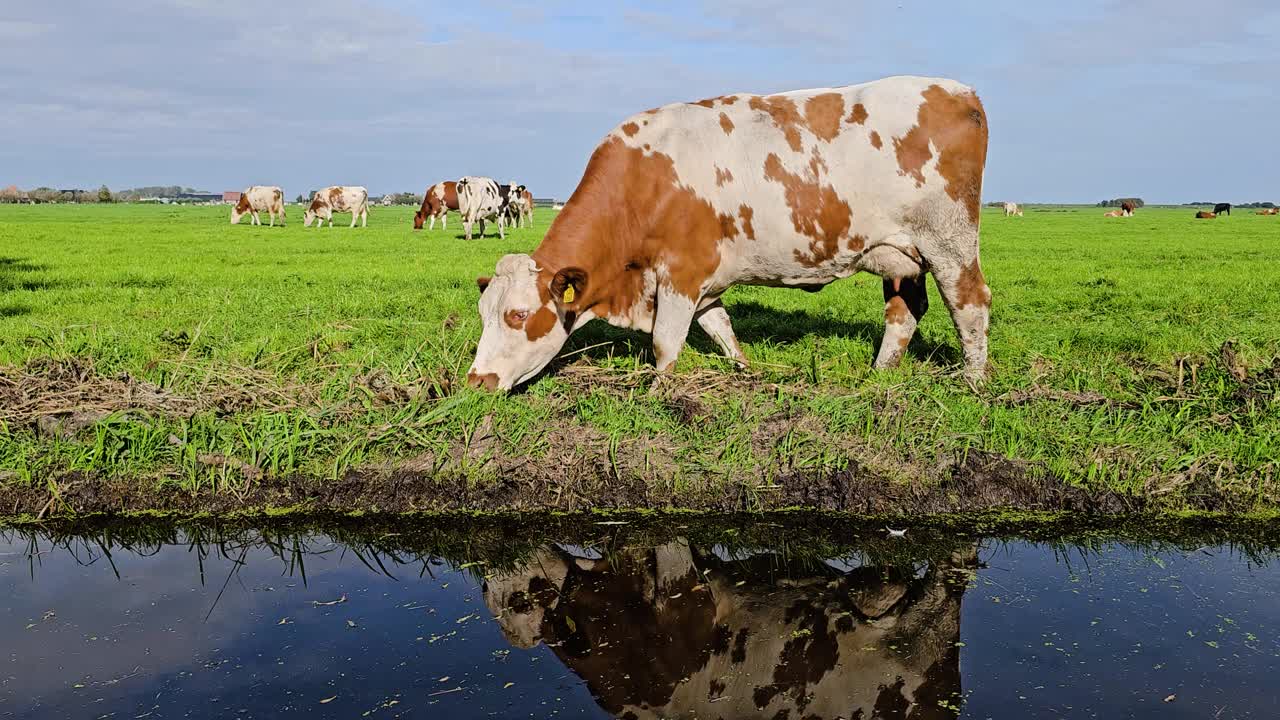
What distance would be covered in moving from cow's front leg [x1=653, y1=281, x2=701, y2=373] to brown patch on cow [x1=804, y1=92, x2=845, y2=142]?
1.63 meters

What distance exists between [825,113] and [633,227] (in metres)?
1.74

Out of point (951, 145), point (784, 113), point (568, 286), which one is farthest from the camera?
point (784, 113)

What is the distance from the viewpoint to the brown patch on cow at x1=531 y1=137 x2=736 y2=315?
23.6 ft

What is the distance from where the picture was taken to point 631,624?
13.8 feet

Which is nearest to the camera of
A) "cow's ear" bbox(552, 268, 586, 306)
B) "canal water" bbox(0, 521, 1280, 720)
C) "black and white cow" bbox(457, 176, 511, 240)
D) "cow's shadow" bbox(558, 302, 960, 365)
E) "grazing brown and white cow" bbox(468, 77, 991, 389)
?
"canal water" bbox(0, 521, 1280, 720)

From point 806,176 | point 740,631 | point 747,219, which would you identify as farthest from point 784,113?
point 740,631

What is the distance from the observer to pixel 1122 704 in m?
3.46

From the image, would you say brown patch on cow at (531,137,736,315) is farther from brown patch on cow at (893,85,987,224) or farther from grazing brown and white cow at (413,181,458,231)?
grazing brown and white cow at (413,181,458,231)

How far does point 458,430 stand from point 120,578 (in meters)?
2.17

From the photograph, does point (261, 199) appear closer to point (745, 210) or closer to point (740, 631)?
point (745, 210)

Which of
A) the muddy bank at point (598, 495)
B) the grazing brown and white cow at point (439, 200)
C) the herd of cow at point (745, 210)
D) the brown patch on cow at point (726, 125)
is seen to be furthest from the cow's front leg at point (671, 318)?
the grazing brown and white cow at point (439, 200)

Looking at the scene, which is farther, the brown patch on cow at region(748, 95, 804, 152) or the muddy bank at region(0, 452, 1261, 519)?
the brown patch on cow at region(748, 95, 804, 152)

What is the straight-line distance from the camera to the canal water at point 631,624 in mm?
3574

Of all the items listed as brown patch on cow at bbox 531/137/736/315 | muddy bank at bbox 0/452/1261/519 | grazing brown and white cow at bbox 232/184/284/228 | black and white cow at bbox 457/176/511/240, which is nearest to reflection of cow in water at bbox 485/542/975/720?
muddy bank at bbox 0/452/1261/519
